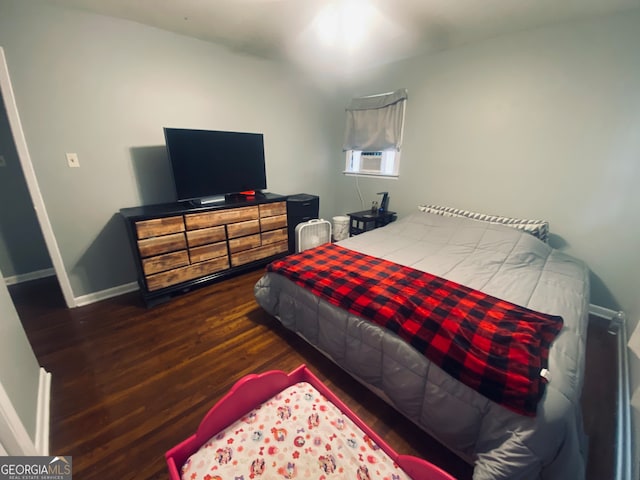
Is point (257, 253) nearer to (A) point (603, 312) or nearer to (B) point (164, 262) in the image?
(B) point (164, 262)

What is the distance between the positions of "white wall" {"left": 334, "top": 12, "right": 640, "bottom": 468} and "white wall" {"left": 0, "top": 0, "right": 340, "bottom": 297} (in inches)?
86.6

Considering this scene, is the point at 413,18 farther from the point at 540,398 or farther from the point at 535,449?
the point at 535,449

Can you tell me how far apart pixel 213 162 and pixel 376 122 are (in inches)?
85.5

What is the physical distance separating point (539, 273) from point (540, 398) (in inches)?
49.4

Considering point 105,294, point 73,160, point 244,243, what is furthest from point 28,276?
point 244,243

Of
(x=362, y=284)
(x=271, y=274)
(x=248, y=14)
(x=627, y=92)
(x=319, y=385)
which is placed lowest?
(x=319, y=385)

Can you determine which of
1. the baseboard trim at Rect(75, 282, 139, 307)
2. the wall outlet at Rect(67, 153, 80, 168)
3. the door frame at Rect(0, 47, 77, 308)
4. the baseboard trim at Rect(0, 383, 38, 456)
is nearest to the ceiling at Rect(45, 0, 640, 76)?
the door frame at Rect(0, 47, 77, 308)

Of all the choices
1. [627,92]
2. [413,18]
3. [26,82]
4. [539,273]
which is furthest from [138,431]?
[627,92]

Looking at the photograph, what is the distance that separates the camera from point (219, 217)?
252cm

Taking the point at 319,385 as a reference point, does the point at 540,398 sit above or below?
above

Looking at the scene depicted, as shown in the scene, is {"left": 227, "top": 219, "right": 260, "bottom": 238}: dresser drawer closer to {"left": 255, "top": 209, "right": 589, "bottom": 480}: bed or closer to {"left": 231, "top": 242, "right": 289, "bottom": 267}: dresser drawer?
{"left": 231, "top": 242, "right": 289, "bottom": 267}: dresser drawer

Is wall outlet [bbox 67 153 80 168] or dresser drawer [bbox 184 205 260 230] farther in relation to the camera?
dresser drawer [bbox 184 205 260 230]

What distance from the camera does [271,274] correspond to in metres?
1.99

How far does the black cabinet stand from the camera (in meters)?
3.13
